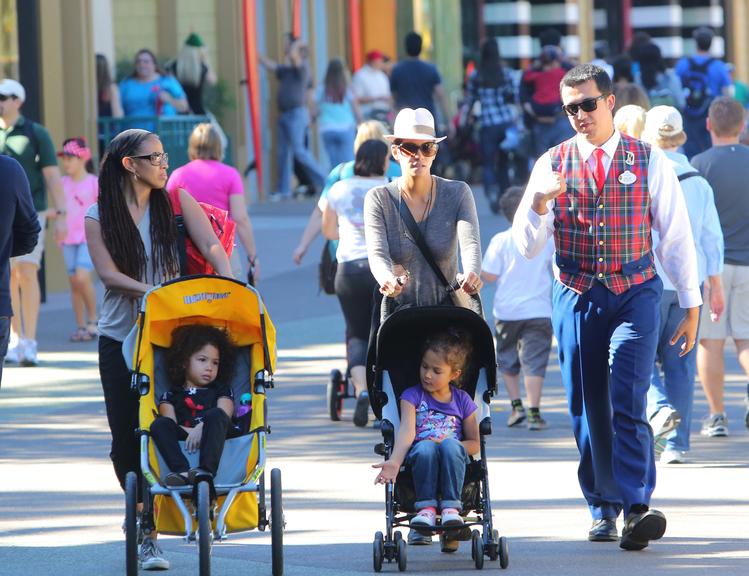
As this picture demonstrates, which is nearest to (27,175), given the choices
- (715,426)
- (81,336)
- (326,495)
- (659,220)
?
(81,336)

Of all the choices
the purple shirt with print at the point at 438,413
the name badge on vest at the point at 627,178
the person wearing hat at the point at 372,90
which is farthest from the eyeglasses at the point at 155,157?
the person wearing hat at the point at 372,90

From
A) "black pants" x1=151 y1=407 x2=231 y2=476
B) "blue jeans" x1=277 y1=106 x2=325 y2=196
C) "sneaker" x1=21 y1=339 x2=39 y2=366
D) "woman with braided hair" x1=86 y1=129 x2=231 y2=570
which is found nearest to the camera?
"black pants" x1=151 y1=407 x2=231 y2=476

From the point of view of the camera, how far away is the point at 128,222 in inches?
294

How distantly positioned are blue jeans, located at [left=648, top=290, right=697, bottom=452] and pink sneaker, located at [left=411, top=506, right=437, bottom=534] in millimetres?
2658

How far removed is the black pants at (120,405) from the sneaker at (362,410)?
342 centimetres

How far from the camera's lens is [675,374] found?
9719 mm

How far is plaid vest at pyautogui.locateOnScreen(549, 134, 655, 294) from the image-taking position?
7496 mm

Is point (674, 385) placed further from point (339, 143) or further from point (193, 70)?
point (339, 143)

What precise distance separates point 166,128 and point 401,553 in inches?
547

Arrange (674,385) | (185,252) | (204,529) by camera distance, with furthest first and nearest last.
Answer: (674,385)
(185,252)
(204,529)

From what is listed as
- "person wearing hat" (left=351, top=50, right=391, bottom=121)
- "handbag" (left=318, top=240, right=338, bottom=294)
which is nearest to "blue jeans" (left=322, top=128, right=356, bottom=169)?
"person wearing hat" (left=351, top=50, right=391, bottom=121)

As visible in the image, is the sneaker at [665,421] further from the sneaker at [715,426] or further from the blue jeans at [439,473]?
the blue jeans at [439,473]

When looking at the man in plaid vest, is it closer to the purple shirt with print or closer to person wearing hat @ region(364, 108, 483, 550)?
person wearing hat @ region(364, 108, 483, 550)

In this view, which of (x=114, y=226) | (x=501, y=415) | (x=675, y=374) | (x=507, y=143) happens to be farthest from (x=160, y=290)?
(x=507, y=143)
